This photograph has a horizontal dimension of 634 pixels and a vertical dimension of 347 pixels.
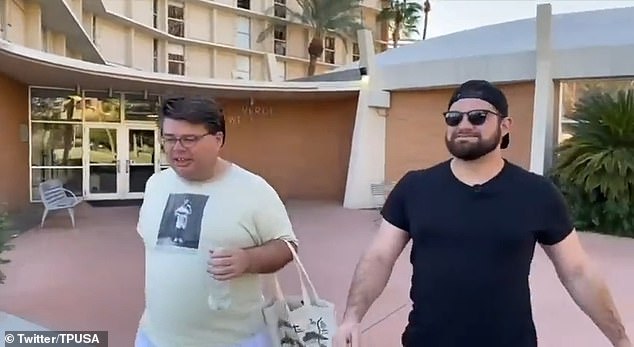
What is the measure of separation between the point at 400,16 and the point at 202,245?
126 ft

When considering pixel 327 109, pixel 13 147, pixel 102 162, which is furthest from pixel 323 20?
pixel 13 147

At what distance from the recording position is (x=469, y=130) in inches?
78.8

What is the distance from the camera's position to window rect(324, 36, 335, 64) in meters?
35.1

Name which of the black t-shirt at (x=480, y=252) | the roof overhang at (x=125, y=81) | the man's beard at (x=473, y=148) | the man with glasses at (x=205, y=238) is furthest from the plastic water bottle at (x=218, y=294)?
the roof overhang at (x=125, y=81)

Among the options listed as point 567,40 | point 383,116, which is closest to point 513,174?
point 567,40

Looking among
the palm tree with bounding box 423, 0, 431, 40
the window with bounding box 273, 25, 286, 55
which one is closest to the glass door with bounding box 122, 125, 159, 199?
the window with bounding box 273, 25, 286, 55

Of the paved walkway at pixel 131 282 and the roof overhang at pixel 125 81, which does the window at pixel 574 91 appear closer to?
the paved walkway at pixel 131 282

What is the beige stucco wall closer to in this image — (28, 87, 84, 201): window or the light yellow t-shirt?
(28, 87, 84, 201): window

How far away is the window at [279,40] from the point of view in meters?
33.4

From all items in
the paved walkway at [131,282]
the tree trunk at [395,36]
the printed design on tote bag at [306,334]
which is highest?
the tree trunk at [395,36]

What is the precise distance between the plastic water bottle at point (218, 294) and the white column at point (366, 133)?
1374cm

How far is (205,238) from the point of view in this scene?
2.04 metres

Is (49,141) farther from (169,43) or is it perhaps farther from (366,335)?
(169,43)

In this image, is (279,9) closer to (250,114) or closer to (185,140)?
(250,114)
